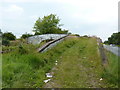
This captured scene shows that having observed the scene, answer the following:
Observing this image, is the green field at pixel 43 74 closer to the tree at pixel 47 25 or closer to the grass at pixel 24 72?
the grass at pixel 24 72

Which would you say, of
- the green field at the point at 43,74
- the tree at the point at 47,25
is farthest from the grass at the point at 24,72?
the tree at the point at 47,25

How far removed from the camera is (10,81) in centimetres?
504

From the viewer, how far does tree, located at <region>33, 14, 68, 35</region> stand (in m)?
42.2

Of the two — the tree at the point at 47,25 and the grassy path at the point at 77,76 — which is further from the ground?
the tree at the point at 47,25

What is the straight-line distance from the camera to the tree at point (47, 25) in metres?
42.2

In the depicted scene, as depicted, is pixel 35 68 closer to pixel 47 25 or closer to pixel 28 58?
pixel 28 58

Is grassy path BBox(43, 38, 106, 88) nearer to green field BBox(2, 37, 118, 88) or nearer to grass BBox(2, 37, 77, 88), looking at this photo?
green field BBox(2, 37, 118, 88)

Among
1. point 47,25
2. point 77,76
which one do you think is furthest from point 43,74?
point 47,25

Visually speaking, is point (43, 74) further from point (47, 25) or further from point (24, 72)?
point (47, 25)

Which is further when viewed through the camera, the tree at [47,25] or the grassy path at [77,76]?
the tree at [47,25]

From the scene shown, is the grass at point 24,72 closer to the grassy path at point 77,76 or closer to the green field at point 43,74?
the green field at point 43,74

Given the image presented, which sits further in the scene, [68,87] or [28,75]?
[28,75]

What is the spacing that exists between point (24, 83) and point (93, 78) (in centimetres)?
197

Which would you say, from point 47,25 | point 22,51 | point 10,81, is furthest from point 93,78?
point 47,25
